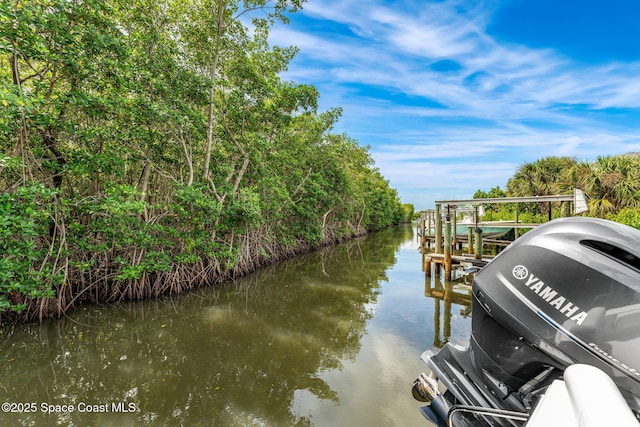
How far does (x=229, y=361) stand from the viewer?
3.64m

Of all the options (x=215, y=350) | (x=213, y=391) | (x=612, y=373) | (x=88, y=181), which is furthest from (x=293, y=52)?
(x=612, y=373)

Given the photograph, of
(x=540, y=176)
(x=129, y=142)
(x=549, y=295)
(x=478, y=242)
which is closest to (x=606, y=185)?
(x=540, y=176)

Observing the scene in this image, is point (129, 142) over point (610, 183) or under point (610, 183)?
over

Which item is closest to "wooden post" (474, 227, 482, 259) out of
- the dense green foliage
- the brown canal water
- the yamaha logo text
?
the brown canal water

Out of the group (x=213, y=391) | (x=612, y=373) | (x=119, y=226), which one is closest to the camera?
(x=612, y=373)

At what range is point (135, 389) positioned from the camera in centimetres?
304

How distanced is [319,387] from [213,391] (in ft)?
3.82

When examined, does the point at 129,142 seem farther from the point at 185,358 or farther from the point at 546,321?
the point at 546,321

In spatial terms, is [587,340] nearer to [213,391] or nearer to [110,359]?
[213,391]

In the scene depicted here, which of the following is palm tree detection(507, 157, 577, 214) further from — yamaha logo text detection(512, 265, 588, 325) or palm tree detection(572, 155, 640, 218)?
yamaha logo text detection(512, 265, 588, 325)

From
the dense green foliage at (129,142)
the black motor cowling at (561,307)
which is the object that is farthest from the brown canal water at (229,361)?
the black motor cowling at (561,307)

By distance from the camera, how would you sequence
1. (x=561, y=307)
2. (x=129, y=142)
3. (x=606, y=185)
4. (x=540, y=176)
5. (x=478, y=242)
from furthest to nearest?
(x=540, y=176) < (x=606, y=185) < (x=478, y=242) < (x=129, y=142) < (x=561, y=307)

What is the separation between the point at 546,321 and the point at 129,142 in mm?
7144

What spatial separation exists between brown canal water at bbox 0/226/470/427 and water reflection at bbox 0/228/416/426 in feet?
0.05
